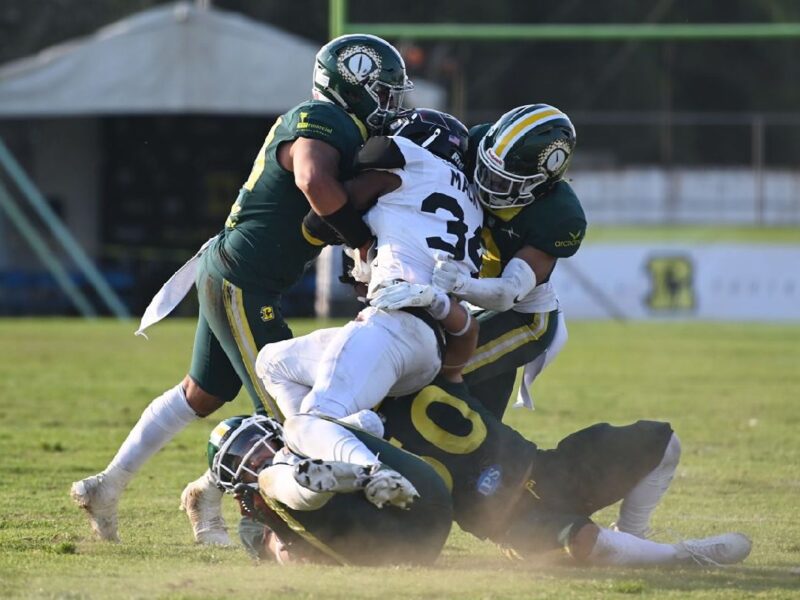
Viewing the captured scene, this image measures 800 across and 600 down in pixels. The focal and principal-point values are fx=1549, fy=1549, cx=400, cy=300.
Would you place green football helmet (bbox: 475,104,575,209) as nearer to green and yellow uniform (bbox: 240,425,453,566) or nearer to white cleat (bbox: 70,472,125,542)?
green and yellow uniform (bbox: 240,425,453,566)

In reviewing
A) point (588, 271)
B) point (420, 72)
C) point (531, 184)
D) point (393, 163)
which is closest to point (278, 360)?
point (393, 163)

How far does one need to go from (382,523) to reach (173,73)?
1569 cm

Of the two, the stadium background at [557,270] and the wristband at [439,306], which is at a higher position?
the wristband at [439,306]

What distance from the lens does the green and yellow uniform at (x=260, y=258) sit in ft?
20.0

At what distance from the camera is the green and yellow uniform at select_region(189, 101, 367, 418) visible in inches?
239

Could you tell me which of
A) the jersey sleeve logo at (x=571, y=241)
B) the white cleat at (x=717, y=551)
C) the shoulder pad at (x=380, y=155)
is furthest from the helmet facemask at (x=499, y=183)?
the white cleat at (x=717, y=551)

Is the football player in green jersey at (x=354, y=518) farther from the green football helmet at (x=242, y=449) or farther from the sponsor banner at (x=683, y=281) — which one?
the sponsor banner at (x=683, y=281)

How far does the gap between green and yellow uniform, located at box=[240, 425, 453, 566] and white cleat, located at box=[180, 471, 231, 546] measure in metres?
0.78

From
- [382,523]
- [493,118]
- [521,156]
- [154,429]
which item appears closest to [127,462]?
[154,429]

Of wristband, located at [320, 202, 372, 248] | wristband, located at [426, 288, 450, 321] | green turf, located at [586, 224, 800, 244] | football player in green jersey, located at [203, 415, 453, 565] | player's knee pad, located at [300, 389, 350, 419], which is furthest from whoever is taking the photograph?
green turf, located at [586, 224, 800, 244]

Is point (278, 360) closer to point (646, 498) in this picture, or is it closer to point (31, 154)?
point (646, 498)

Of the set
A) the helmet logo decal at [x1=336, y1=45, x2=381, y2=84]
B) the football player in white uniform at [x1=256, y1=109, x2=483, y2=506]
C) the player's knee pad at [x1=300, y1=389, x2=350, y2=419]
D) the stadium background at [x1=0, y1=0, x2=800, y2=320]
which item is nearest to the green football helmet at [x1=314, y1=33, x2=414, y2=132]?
the helmet logo decal at [x1=336, y1=45, x2=381, y2=84]

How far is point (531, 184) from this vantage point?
6.14 meters

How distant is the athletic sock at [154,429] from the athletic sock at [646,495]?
183 cm
